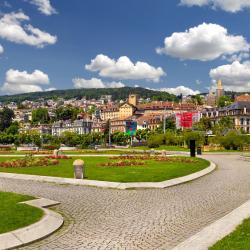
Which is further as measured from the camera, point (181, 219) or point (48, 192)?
point (48, 192)

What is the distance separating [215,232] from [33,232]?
4.68 m

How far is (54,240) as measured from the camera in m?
9.59

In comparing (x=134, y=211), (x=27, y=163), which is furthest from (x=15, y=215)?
(x=27, y=163)

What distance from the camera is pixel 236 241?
8.73m

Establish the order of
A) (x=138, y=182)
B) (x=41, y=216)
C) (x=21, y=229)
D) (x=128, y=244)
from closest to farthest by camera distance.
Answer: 1. (x=128, y=244)
2. (x=21, y=229)
3. (x=41, y=216)
4. (x=138, y=182)

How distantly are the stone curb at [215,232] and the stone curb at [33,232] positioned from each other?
3508 mm

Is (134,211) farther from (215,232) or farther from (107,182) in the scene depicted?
(107,182)

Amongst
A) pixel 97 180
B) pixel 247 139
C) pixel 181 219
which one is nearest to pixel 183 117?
pixel 247 139

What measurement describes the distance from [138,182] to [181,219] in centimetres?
752

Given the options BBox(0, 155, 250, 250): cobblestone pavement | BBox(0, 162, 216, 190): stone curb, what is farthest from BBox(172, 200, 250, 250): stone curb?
BBox(0, 162, 216, 190): stone curb

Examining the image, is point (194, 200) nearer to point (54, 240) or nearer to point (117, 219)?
point (117, 219)

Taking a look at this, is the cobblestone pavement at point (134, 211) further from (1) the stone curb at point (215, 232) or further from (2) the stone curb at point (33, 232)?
(1) the stone curb at point (215, 232)

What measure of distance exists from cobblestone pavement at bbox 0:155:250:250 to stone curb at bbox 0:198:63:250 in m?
0.19

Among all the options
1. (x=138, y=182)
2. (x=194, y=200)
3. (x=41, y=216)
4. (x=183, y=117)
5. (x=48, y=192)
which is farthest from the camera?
(x=183, y=117)
